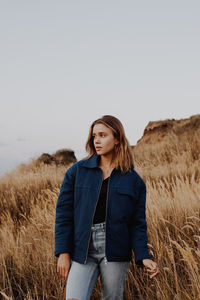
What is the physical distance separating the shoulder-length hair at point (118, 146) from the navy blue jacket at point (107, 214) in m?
0.07

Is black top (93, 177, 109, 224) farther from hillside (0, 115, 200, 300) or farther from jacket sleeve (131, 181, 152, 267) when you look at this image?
hillside (0, 115, 200, 300)

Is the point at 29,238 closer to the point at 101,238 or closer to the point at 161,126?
the point at 101,238

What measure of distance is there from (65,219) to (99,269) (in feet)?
1.47

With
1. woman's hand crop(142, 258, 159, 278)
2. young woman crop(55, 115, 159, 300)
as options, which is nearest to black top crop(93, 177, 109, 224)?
young woman crop(55, 115, 159, 300)

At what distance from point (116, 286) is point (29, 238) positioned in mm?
2234

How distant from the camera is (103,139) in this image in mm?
2150

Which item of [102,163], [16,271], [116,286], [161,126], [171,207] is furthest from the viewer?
[161,126]

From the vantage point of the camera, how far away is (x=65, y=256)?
76.2 inches

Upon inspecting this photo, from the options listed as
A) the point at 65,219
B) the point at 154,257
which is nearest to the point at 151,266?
the point at 65,219

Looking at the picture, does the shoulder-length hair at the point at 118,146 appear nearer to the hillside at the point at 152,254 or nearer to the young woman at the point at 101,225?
the young woman at the point at 101,225

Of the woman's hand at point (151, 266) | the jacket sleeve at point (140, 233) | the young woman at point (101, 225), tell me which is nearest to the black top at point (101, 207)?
the young woman at point (101, 225)

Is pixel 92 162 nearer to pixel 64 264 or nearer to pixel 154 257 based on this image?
pixel 64 264

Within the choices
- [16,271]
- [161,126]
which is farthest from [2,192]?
[161,126]

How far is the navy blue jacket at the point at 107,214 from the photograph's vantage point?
1.93 meters
